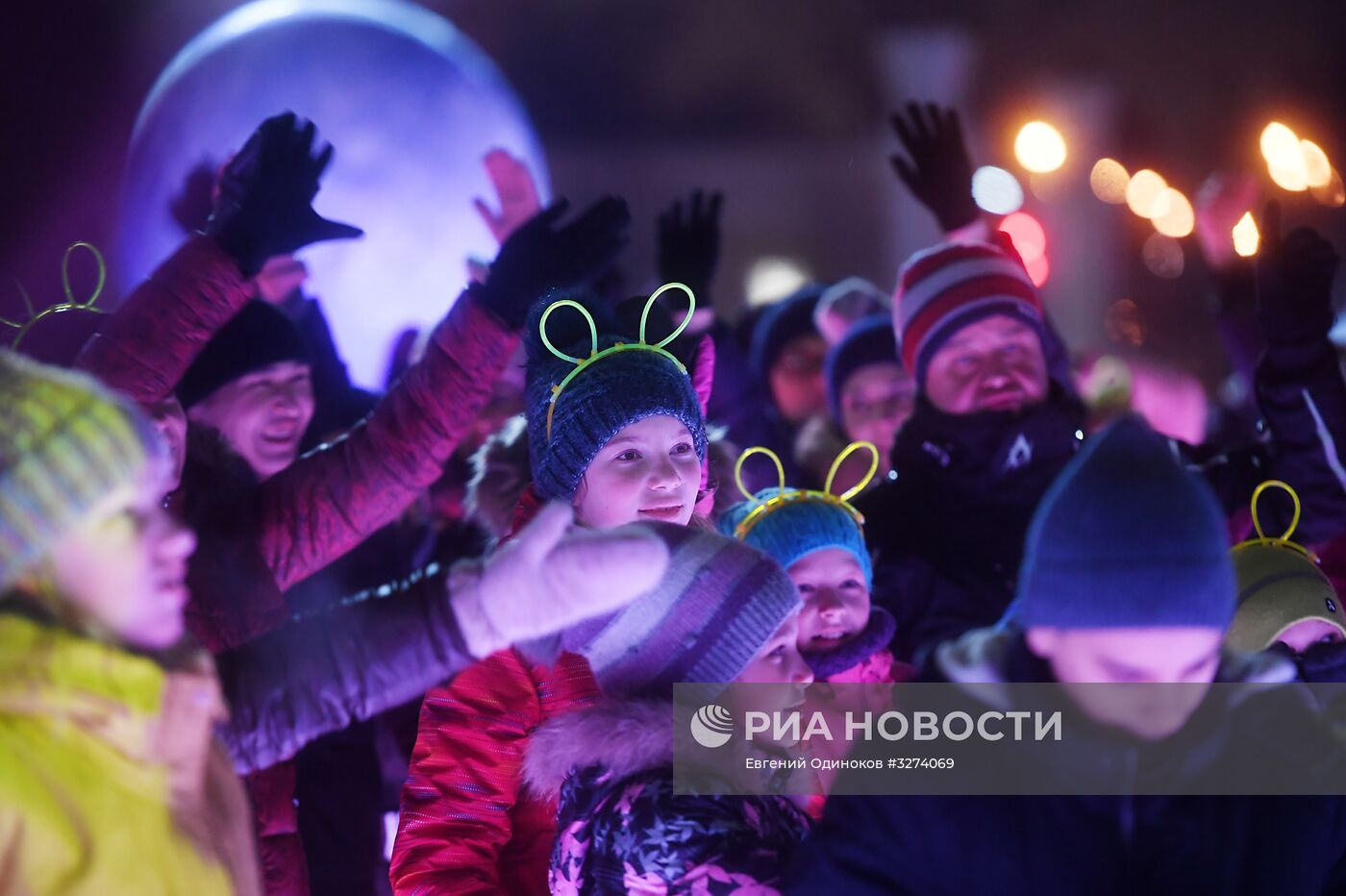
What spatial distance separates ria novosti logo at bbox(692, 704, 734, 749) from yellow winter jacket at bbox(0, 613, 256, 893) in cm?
67

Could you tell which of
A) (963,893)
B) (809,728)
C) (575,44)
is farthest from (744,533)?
(575,44)

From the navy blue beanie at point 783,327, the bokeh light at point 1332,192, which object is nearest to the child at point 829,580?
the navy blue beanie at point 783,327

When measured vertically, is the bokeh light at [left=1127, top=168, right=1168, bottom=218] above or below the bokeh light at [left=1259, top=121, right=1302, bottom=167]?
above

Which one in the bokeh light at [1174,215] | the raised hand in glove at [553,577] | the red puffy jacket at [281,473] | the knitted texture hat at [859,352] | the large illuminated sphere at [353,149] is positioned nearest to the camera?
the raised hand in glove at [553,577]

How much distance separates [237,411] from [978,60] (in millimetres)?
10400

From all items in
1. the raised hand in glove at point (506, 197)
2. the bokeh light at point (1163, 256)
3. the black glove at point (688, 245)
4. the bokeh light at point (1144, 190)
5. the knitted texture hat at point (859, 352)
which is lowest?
the raised hand in glove at point (506, 197)

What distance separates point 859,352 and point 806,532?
1.70 meters

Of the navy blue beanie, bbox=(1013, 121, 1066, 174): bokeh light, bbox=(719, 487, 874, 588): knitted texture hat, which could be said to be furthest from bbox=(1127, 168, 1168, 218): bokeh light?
bbox=(719, 487, 874, 588): knitted texture hat

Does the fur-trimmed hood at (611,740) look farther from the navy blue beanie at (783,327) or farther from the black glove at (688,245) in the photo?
the navy blue beanie at (783,327)

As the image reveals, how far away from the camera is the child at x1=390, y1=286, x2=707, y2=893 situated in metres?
1.85

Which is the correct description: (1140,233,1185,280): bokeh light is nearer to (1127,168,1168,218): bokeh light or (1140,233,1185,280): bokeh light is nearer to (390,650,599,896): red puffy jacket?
Result: (1127,168,1168,218): bokeh light

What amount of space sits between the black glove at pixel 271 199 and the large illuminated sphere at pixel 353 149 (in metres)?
1.22

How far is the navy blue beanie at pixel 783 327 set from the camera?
4.89 metres

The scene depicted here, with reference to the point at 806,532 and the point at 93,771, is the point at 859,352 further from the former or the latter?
the point at 93,771
